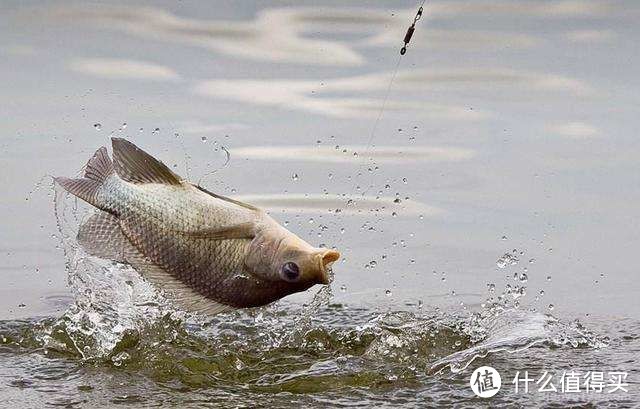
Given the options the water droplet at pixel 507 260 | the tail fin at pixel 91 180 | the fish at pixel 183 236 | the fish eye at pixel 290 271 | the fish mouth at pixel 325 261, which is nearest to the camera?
the fish mouth at pixel 325 261

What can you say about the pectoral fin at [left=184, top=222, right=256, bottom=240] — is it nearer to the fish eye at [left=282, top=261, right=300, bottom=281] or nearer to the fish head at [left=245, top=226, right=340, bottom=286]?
the fish head at [left=245, top=226, right=340, bottom=286]

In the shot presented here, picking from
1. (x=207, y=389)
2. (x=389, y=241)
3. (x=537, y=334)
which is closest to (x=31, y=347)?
(x=207, y=389)

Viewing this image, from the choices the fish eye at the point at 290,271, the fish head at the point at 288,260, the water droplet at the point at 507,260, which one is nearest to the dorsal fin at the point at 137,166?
the fish head at the point at 288,260

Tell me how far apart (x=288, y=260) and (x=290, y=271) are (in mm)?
41

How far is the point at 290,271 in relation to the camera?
493 centimetres

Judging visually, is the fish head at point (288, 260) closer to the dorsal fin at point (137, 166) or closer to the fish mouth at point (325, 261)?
the fish mouth at point (325, 261)

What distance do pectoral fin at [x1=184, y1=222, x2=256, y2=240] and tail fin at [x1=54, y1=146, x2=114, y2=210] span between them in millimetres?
465

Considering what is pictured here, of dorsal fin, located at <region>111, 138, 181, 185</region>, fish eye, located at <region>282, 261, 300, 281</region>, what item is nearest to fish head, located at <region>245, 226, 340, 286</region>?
fish eye, located at <region>282, 261, 300, 281</region>

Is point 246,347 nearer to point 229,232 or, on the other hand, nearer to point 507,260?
A: point 229,232

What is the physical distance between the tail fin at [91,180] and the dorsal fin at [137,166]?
0.06m

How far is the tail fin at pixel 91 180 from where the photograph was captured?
5.36 metres

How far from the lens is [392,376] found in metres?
5.55

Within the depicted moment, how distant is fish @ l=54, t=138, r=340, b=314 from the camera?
505cm

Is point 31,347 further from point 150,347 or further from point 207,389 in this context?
point 207,389
